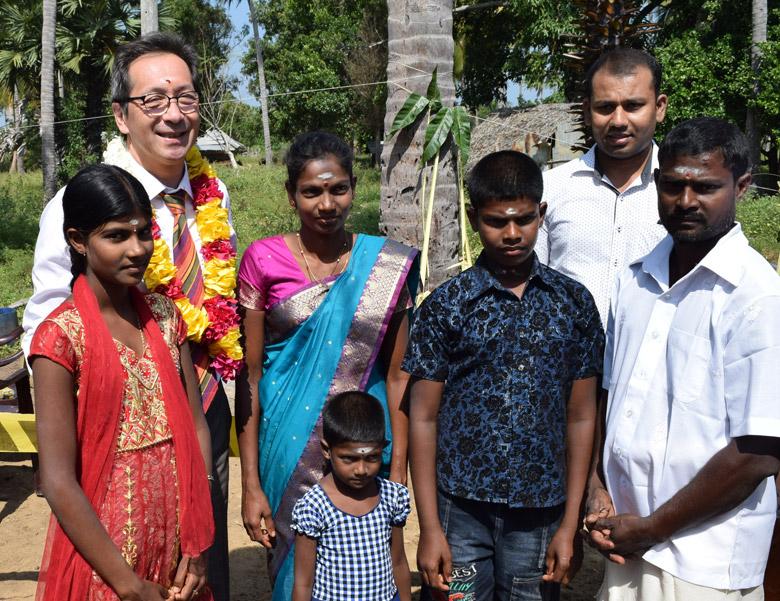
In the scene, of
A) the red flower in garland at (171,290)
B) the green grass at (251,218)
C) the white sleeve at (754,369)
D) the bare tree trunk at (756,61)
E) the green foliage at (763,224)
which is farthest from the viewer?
the bare tree trunk at (756,61)


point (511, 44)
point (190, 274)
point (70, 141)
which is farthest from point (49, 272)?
point (70, 141)

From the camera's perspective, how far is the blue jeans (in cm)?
243

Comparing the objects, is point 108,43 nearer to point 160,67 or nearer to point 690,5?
point 690,5

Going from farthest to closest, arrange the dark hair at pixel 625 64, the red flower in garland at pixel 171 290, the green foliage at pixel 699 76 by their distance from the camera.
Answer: the green foliage at pixel 699 76 → the dark hair at pixel 625 64 → the red flower in garland at pixel 171 290

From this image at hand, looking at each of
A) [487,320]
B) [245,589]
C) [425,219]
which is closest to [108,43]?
[425,219]

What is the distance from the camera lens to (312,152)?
268 cm

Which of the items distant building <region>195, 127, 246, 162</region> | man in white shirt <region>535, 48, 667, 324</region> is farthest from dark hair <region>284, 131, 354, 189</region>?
distant building <region>195, 127, 246, 162</region>

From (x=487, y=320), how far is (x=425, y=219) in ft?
8.51

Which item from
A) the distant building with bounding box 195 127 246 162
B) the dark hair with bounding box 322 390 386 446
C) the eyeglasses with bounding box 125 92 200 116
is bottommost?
the dark hair with bounding box 322 390 386 446

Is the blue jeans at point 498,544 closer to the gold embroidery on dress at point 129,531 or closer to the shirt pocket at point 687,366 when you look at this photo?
the shirt pocket at point 687,366

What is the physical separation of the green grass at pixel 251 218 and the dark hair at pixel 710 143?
1024 cm

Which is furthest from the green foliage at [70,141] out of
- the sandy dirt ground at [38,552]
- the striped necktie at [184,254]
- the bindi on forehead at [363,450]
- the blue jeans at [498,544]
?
the blue jeans at [498,544]

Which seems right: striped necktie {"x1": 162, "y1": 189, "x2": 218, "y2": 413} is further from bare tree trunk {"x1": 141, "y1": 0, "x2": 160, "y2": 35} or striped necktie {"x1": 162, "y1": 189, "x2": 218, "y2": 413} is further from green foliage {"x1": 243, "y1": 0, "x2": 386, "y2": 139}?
green foliage {"x1": 243, "y1": 0, "x2": 386, "y2": 139}

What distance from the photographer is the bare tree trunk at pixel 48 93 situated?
1397 cm
